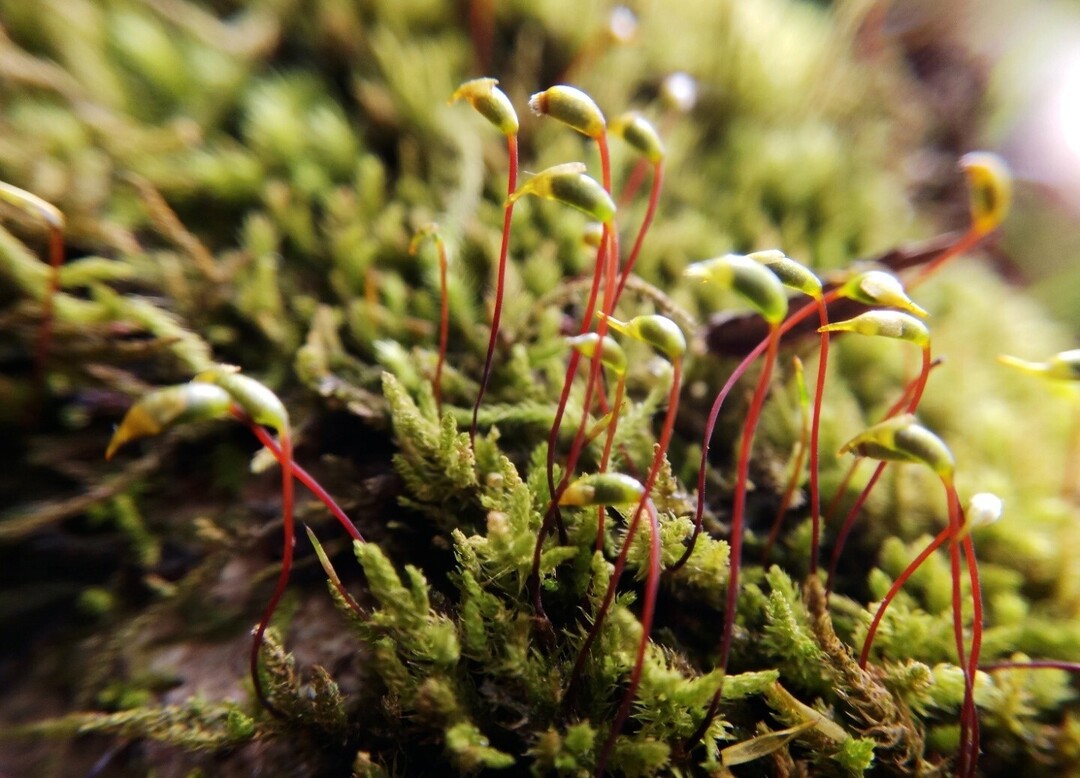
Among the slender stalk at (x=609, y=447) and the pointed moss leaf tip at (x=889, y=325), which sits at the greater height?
the pointed moss leaf tip at (x=889, y=325)

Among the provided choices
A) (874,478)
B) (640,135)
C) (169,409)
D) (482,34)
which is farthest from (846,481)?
(482,34)

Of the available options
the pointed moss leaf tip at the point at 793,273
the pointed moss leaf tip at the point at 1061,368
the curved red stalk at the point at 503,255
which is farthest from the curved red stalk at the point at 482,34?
the pointed moss leaf tip at the point at 1061,368

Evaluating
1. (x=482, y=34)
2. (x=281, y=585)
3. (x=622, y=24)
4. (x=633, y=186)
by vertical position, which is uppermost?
(x=622, y=24)

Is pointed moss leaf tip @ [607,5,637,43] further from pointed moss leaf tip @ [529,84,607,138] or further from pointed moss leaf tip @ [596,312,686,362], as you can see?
pointed moss leaf tip @ [596,312,686,362]

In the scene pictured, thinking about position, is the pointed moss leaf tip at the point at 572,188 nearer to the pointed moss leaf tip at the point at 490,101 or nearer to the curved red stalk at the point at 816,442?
the pointed moss leaf tip at the point at 490,101

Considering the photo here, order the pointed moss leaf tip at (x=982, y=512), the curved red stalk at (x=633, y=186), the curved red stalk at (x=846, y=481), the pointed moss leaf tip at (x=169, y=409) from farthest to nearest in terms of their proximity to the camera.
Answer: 1. the curved red stalk at (x=633, y=186)
2. the curved red stalk at (x=846, y=481)
3. the pointed moss leaf tip at (x=982, y=512)
4. the pointed moss leaf tip at (x=169, y=409)

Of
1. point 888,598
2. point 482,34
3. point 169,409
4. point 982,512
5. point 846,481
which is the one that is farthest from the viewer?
point 482,34

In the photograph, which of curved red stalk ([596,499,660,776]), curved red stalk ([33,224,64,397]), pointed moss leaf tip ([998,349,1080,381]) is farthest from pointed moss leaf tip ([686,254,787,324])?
curved red stalk ([33,224,64,397])

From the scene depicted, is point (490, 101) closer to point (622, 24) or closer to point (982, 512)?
point (982, 512)
